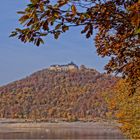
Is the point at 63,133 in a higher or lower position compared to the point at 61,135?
higher

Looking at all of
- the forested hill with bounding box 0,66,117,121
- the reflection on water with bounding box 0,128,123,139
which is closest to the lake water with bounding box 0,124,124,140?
the reflection on water with bounding box 0,128,123,139

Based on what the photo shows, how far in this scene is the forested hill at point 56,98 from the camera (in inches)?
5728

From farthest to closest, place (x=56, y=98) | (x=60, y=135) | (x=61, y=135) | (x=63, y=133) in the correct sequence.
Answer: (x=56, y=98) → (x=63, y=133) → (x=60, y=135) → (x=61, y=135)

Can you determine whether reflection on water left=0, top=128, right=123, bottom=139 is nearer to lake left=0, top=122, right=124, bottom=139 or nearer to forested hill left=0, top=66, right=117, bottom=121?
lake left=0, top=122, right=124, bottom=139

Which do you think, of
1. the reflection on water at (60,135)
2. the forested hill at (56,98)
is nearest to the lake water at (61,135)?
the reflection on water at (60,135)

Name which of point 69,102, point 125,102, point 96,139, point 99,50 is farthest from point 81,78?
point 99,50

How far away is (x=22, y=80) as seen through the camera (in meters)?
184

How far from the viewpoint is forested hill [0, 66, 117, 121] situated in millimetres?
145500

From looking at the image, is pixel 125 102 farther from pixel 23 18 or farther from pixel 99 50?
pixel 23 18

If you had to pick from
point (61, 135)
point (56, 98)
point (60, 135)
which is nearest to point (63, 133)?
point (60, 135)

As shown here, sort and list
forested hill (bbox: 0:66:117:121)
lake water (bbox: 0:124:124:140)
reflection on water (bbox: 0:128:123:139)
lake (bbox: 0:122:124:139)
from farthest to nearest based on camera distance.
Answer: forested hill (bbox: 0:66:117:121)
lake (bbox: 0:122:124:139)
lake water (bbox: 0:124:124:140)
reflection on water (bbox: 0:128:123:139)

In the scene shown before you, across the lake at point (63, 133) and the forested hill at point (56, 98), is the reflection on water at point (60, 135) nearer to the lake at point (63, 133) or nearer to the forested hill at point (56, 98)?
the lake at point (63, 133)

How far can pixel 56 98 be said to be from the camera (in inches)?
6068

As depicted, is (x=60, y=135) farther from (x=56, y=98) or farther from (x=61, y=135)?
(x=56, y=98)
